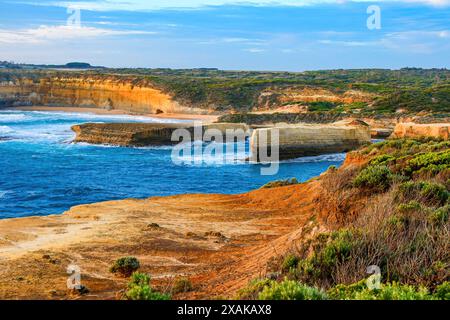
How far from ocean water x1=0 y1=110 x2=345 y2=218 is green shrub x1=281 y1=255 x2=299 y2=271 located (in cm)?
1650

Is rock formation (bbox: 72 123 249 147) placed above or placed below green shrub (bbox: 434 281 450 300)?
below

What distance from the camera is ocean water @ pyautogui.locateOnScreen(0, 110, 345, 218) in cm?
2748

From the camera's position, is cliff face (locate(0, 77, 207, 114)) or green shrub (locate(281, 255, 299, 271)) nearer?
green shrub (locate(281, 255, 299, 271))

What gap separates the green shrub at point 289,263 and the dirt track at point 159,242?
3.03 ft

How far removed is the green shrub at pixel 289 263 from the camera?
9.23 m

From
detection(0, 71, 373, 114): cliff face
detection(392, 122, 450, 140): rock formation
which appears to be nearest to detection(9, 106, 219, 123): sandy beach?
detection(0, 71, 373, 114): cliff face

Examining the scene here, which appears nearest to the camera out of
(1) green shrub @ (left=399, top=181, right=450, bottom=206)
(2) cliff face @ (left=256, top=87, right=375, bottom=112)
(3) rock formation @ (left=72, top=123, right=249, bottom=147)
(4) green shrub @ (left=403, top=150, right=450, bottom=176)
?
(1) green shrub @ (left=399, top=181, right=450, bottom=206)

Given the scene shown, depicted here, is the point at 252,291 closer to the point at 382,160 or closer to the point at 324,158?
the point at 382,160

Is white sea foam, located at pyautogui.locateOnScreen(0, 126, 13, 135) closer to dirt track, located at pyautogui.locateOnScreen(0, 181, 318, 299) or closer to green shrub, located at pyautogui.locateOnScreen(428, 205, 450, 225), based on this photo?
dirt track, located at pyautogui.locateOnScreen(0, 181, 318, 299)

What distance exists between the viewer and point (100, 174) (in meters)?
35.1

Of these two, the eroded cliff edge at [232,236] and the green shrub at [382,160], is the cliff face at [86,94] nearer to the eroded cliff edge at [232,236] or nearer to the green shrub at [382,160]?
the eroded cliff edge at [232,236]

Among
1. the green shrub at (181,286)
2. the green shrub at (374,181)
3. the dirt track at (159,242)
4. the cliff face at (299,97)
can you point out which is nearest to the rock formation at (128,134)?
the dirt track at (159,242)

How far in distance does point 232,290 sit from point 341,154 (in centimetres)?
3563

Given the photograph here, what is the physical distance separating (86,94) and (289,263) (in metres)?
90.2
